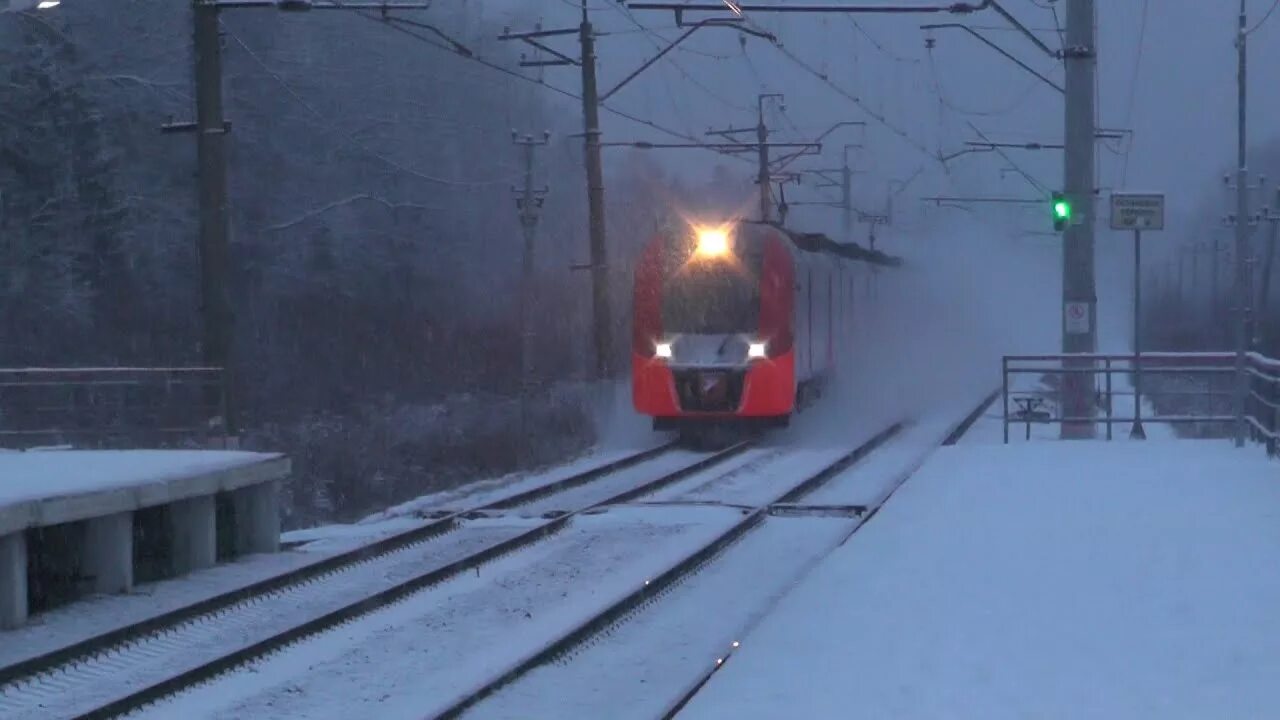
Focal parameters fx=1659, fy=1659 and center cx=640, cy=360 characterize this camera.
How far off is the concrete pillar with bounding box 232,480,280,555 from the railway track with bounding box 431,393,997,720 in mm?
3371

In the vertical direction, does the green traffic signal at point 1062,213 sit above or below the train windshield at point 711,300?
above

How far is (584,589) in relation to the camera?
35.4 ft

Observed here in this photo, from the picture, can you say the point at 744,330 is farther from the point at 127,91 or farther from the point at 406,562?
the point at 127,91

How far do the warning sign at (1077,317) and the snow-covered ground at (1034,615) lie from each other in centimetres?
626

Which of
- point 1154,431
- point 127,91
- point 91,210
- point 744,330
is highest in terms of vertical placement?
point 127,91

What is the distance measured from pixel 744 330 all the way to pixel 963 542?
409 inches

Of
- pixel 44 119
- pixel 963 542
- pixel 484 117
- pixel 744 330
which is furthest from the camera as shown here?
pixel 484 117

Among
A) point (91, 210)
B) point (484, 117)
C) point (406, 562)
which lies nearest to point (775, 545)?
point (406, 562)

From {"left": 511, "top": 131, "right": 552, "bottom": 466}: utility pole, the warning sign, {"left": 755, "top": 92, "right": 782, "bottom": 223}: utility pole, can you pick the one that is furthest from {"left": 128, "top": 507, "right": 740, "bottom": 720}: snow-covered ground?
{"left": 755, "top": 92, "right": 782, "bottom": 223}: utility pole

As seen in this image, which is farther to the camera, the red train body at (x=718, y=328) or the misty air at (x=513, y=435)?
the red train body at (x=718, y=328)

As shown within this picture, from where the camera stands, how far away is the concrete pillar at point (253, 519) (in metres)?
12.6

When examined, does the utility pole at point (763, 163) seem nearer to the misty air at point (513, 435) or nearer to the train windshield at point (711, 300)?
the misty air at point (513, 435)

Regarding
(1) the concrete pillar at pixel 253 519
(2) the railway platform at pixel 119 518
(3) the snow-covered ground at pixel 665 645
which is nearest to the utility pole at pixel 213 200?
(2) the railway platform at pixel 119 518

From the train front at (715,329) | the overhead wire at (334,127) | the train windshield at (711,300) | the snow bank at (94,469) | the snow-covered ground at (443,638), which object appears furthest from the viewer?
the overhead wire at (334,127)
